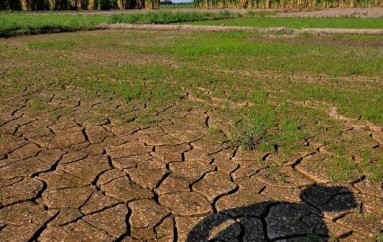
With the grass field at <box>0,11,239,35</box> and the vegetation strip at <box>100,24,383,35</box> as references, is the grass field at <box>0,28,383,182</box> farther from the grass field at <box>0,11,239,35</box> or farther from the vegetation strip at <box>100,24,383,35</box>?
the grass field at <box>0,11,239,35</box>

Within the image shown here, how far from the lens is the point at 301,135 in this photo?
488cm

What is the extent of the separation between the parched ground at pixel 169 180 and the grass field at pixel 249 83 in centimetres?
10


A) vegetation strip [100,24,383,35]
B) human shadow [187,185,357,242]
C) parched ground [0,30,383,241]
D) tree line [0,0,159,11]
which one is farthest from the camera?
tree line [0,0,159,11]

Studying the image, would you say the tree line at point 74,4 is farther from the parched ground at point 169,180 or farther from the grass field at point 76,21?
the parched ground at point 169,180

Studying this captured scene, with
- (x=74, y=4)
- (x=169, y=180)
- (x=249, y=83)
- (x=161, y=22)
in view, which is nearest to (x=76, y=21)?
(x=161, y=22)

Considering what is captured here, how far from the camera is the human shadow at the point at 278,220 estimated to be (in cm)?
293

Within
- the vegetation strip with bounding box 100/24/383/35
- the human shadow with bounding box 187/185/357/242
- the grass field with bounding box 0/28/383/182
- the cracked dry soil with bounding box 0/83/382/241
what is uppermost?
the vegetation strip with bounding box 100/24/383/35

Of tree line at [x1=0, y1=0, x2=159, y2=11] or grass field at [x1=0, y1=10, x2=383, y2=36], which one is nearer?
grass field at [x1=0, y1=10, x2=383, y2=36]

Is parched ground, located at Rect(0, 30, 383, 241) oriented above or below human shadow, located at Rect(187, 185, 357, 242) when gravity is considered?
above

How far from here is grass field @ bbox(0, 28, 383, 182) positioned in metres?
4.80

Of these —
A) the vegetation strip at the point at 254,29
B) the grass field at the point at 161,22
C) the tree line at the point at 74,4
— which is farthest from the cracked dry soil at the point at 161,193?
the tree line at the point at 74,4

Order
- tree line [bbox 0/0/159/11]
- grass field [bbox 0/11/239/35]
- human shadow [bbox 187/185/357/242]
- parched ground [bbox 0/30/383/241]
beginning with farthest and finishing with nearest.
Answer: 1. tree line [bbox 0/0/159/11]
2. grass field [bbox 0/11/239/35]
3. parched ground [bbox 0/30/383/241]
4. human shadow [bbox 187/185/357/242]

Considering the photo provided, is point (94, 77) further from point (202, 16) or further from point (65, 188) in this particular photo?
point (202, 16)

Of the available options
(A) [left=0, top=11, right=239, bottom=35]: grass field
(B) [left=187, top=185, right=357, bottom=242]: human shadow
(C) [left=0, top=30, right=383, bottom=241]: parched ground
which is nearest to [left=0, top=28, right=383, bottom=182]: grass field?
(C) [left=0, top=30, right=383, bottom=241]: parched ground
